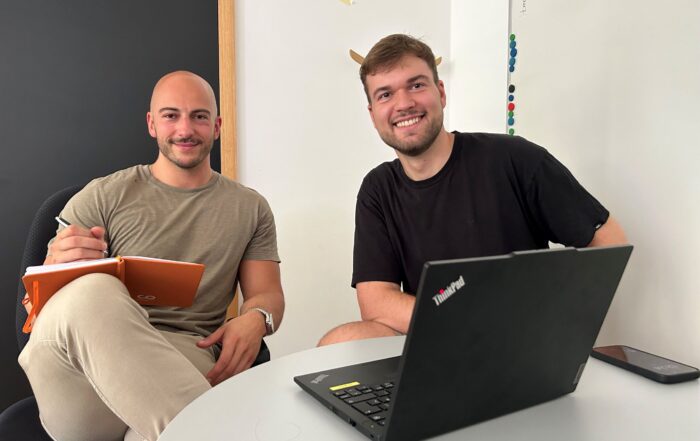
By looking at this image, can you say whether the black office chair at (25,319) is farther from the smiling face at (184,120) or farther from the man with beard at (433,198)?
the man with beard at (433,198)

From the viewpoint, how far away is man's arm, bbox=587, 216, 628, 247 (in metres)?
1.49

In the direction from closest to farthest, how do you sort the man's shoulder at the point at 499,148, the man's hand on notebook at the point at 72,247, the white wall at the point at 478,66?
the man's hand on notebook at the point at 72,247 < the man's shoulder at the point at 499,148 < the white wall at the point at 478,66

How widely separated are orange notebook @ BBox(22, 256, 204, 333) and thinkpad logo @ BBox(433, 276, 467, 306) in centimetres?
92

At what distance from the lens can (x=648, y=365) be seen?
0.85 m

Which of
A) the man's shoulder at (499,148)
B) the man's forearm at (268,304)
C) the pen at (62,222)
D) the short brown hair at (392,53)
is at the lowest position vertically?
the man's forearm at (268,304)

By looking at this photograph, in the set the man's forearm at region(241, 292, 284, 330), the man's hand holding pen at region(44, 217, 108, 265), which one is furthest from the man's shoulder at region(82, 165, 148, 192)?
the man's forearm at region(241, 292, 284, 330)

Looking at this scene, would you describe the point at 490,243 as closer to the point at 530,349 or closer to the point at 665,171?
the point at 665,171

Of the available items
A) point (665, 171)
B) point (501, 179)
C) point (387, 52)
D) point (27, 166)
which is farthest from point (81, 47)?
point (665, 171)

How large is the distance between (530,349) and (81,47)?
7.39 ft

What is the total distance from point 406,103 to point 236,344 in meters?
0.91

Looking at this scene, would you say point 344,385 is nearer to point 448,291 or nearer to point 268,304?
point 448,291

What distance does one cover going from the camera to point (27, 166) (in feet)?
7.15

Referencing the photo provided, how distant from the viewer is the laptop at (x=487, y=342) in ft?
1.79

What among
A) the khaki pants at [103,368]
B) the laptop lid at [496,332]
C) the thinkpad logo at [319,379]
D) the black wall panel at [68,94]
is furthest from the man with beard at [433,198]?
the black wall panel at [68,94]
